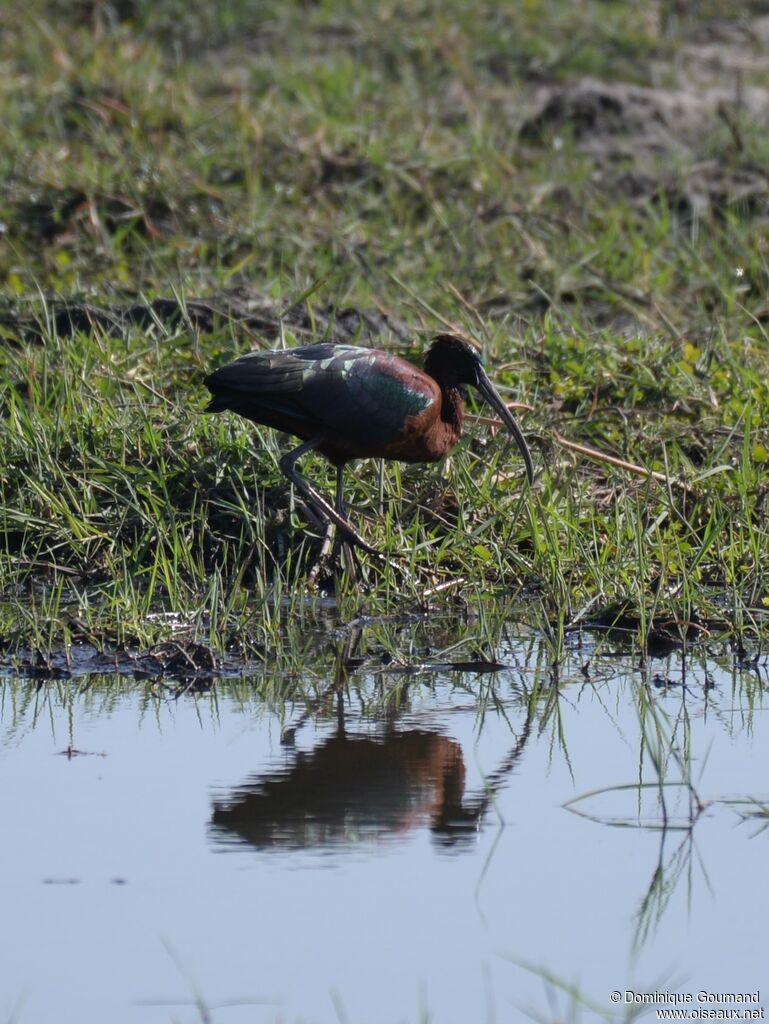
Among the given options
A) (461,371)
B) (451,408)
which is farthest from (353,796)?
(461,371)

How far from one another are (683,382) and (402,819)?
343 cm

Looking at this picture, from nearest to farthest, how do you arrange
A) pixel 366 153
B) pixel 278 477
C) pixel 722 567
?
pixel 722 567 < pixel 278 477 < pixel 366 153

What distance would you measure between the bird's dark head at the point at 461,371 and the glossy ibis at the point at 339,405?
0.13 meters

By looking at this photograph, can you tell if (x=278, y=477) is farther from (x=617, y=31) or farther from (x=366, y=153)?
(x=617, y=31)

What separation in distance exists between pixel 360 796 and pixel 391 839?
0.29 meters

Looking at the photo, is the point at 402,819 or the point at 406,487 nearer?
the point at 402,819

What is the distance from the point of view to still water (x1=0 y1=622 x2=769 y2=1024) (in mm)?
3268

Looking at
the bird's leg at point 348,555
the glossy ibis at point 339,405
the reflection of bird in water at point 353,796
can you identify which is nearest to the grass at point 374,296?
the bird's leg at point 348,555

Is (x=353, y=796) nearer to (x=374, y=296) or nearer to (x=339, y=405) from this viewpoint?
(x=339, y=405)

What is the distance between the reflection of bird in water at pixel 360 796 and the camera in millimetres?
3908

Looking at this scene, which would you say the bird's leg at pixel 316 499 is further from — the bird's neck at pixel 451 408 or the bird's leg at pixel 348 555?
the bird's neck at pixel 451 408

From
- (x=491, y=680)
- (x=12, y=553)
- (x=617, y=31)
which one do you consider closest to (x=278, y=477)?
(x=12, y=553)

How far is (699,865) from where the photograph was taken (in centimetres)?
374

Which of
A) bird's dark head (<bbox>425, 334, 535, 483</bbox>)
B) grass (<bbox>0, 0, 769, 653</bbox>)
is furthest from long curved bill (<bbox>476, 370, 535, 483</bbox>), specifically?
grass (<bbox>0, 0, 769, 653</bbox>)
